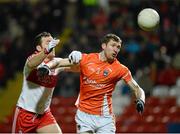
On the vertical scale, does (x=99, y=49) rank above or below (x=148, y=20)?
below

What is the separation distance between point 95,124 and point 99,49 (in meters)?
7.92

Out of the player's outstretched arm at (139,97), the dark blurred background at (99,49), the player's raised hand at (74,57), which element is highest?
the player's raised hand at (74,57)

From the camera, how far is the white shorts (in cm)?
836

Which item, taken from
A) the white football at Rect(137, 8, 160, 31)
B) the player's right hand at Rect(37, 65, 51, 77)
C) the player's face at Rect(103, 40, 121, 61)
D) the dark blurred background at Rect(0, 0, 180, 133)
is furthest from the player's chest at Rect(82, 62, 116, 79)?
the dark blurred background at Rect(0, 0, 180, 133)

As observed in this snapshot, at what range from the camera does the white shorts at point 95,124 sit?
27.4ft

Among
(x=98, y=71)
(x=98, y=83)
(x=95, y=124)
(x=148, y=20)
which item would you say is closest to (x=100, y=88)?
(x=98, y=83)

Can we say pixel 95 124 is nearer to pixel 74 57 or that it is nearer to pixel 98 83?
pixel 98 83

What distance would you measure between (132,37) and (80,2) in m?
3.88

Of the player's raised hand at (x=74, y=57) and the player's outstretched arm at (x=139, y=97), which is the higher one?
the player's raised hand at (x=74, y=57)

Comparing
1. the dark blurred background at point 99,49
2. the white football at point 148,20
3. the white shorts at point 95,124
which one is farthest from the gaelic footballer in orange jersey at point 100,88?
the dark blurred background at point 99,49

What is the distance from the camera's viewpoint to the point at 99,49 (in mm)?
16203

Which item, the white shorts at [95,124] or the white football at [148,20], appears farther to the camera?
the white football at [148,20]

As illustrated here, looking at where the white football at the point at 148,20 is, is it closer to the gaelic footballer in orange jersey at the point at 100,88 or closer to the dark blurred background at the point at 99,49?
the gaelic footballer in orange jersey at the point at 100,88

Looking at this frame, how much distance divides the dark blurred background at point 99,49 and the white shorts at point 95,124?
17.4ft
